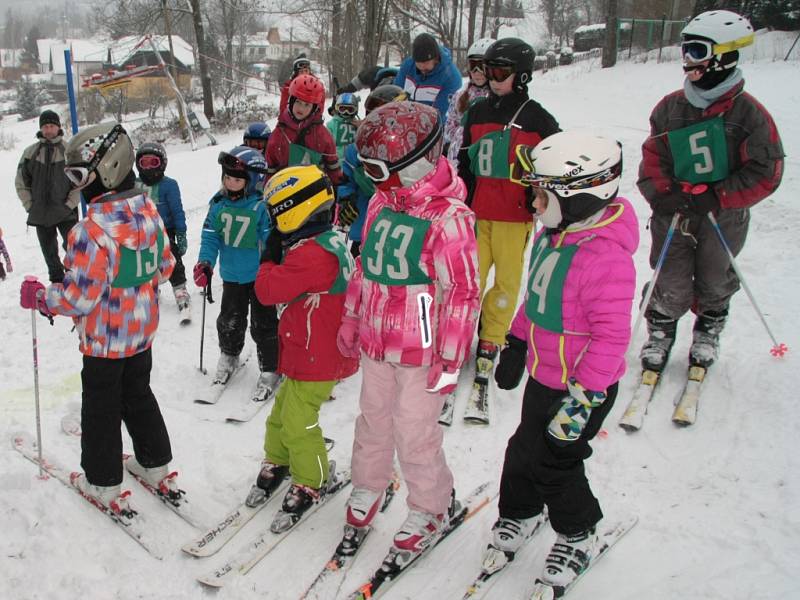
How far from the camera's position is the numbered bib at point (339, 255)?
3119mm

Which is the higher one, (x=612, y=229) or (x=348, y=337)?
(x=612, y=229)

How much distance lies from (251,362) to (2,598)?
9.23 feet

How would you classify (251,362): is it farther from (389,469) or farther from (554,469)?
(554,469)

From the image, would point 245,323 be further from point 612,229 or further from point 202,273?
point 612,229

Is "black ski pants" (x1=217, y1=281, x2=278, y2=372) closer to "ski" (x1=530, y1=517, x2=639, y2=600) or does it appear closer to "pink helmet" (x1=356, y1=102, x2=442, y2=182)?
"pink helmet" (x1=356, y1=102, x2=442, y2=182)

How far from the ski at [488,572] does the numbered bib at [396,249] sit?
1.44 meters

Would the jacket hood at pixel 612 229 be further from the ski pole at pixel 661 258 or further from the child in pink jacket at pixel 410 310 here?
the ski pole at pixel 661 258

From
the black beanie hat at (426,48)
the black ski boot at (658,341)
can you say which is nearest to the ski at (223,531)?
the black ski boot at (658,341)

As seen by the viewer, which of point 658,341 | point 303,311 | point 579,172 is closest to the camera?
point 579,172

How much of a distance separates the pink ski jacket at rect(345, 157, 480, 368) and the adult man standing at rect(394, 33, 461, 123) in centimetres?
384

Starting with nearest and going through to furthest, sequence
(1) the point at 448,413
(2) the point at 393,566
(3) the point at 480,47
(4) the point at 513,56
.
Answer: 1. (2) the point at 393,566
2. (4) the point at 513,56
3. (1) the point at 448,413
4. (3) the point at 480,47

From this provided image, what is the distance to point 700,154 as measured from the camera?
4.03 meters

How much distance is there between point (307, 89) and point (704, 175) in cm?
331

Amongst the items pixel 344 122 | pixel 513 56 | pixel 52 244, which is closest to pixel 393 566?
pixel 513 56
